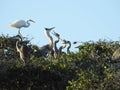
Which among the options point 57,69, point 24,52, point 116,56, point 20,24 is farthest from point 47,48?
point 116,56

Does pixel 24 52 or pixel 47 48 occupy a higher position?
pixel 24 52

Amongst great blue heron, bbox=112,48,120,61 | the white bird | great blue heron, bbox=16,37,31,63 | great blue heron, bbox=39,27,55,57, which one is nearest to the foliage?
great blue heron, bbox=112,48,120,61

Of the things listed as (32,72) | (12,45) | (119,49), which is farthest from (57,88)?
(12,45)

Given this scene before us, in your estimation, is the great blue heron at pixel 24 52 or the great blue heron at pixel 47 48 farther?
the great blue heron at pixel 47 48

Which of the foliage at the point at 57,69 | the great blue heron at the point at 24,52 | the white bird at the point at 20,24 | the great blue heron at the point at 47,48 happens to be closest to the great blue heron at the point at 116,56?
the foliage at the point at 57,69

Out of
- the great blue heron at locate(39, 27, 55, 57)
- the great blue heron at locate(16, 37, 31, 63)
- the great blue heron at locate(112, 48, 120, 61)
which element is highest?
the great blue heron at locate(112, 48, 120, 61)

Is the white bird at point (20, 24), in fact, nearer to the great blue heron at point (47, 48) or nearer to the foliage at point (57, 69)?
the great blue heron at point (47, 48)

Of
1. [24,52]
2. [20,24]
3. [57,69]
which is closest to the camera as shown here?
[57,69]

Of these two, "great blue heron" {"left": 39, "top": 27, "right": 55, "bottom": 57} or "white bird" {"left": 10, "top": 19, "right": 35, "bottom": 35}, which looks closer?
"great blue heron" {"left": 39, "top": 27, "right": 55, "bottom": 57}

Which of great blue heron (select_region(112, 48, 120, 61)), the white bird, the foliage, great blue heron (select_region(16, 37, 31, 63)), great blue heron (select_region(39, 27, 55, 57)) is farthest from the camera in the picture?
the white bird

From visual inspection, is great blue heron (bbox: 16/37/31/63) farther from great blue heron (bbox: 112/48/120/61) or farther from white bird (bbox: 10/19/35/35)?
white bird (bbox: 10/19/35/35)

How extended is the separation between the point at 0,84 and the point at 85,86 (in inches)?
201

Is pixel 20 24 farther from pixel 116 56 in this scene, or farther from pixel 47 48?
pixel 116 56

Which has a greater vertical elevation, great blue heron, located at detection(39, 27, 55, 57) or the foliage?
the foliage
